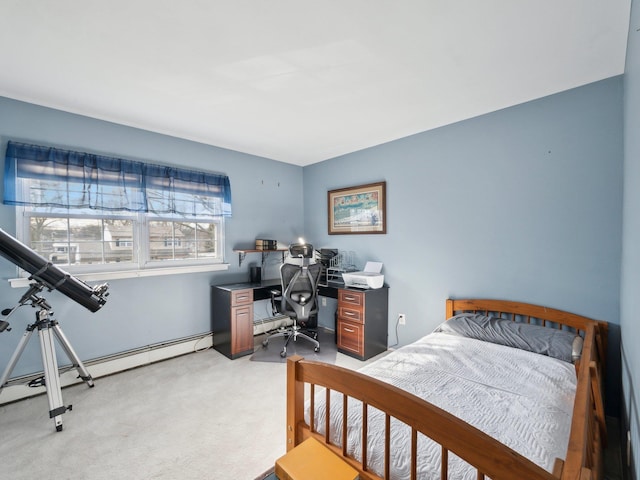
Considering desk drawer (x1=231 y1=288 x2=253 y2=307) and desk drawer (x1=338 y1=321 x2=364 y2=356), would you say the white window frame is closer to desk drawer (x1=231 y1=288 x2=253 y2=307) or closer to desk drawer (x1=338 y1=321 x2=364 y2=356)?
desk drawer (x1=231 y1=288 x2=253 y2=307)

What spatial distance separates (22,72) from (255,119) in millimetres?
1645

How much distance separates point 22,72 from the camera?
1.98m

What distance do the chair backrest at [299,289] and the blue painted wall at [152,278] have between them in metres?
0.90

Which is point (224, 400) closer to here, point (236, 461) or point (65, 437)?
point (236, 461)

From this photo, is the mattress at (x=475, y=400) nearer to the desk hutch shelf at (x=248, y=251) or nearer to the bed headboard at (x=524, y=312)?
the bed headboard at (x=524, y=312)

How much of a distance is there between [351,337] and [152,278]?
89.0 inches

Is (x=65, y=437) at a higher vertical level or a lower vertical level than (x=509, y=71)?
lower

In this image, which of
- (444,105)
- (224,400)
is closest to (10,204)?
(224,400)

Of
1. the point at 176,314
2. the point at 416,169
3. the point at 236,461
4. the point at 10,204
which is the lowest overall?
the point at 236,461

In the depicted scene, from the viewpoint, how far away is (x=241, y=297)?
3.23 m

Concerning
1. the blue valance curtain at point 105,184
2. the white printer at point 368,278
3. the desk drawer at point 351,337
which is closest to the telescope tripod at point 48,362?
the blue valance curtain at point 105,184

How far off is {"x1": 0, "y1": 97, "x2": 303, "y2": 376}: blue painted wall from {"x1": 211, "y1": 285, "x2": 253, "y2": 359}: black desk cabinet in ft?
0.82

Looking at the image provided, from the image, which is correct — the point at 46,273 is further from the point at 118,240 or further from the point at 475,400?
the point at 475,400

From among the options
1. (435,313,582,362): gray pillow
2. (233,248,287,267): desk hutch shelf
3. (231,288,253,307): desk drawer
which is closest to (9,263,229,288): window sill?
(233,248,287,267): desk hutch shelf
